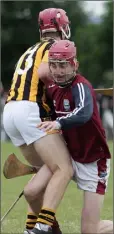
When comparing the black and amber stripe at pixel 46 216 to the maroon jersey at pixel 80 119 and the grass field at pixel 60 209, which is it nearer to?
the maroon jersey at pixel 80 119

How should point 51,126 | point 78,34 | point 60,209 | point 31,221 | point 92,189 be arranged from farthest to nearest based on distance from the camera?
1. point 78,34
2. point 60,209
3. point 31,221
4. point 92,189
5. point 51,126

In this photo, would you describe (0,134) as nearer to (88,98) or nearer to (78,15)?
(88,98)

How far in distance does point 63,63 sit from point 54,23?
21.5 inches

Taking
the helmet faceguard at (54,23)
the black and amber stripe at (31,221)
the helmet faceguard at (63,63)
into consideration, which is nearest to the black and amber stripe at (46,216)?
the black and amber stripe at (31,221)

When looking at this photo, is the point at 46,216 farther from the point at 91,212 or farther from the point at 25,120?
the point at 25,120

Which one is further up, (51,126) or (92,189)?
(51,126)

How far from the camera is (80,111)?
581 cm

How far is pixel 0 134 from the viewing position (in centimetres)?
2211

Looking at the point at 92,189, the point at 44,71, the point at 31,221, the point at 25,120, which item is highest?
the point at 44,71

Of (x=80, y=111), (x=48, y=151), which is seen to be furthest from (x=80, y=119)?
(x=48, y=151)

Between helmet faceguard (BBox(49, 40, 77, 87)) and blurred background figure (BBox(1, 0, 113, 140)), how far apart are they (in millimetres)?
29615

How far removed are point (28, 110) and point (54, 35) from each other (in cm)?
71

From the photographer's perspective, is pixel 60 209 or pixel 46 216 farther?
pixel 60 209

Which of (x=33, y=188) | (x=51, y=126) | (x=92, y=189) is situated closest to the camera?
(x=51, y=126)
